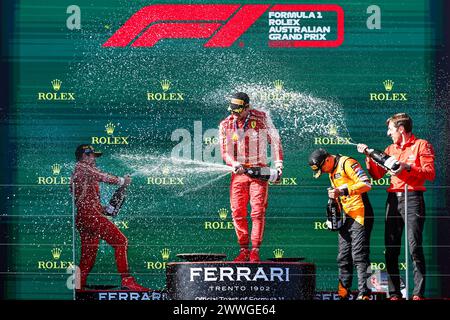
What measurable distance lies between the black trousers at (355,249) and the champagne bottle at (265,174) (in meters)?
0.76

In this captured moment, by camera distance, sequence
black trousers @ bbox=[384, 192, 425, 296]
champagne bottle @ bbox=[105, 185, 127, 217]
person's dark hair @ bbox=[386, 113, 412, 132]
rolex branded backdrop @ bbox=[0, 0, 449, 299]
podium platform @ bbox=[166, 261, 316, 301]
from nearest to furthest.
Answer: podium platform @ bbox=[166, 261, 316, 301], black trousers @ bbox=[384, 192, 425, 296], person's dark hair @ bbox=[386, 113, 412, 132], champagne bottle @ bbox=[105, 185, 127, 217], rolex branded backdrop @ bbox=[0, 0, 449, 299]

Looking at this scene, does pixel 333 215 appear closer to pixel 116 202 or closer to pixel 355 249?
pixel 355 249

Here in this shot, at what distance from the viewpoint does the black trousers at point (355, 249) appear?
935 cm

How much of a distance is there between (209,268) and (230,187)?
1.09 m

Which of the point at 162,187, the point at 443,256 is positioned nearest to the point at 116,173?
the point at 162,187

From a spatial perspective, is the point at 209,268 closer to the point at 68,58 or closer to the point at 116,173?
the point at 116,173

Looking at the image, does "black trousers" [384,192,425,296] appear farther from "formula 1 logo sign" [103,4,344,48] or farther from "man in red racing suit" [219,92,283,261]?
"formula 1 logo sign" [103,4,344,48]

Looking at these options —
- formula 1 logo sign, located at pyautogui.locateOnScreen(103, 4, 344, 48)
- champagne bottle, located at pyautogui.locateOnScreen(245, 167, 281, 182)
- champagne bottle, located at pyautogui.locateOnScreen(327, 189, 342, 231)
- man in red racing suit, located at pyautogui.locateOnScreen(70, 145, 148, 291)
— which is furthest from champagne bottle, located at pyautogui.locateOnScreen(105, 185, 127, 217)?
champagne bottle, located at pyautogui.locateOnScreen(327, 189, 342, 231)

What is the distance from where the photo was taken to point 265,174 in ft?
33.0

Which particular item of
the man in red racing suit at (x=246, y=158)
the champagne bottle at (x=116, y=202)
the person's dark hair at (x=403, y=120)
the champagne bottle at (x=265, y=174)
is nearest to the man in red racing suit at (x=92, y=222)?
the champagne bottle at (x=116, y=202)

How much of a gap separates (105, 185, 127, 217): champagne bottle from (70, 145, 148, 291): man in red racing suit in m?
0.05

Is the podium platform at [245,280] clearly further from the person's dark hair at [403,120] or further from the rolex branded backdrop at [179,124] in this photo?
the person's dark hair at [403,120]

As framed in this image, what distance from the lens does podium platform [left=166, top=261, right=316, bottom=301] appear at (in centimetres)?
927

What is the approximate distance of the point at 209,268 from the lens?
9297mm
